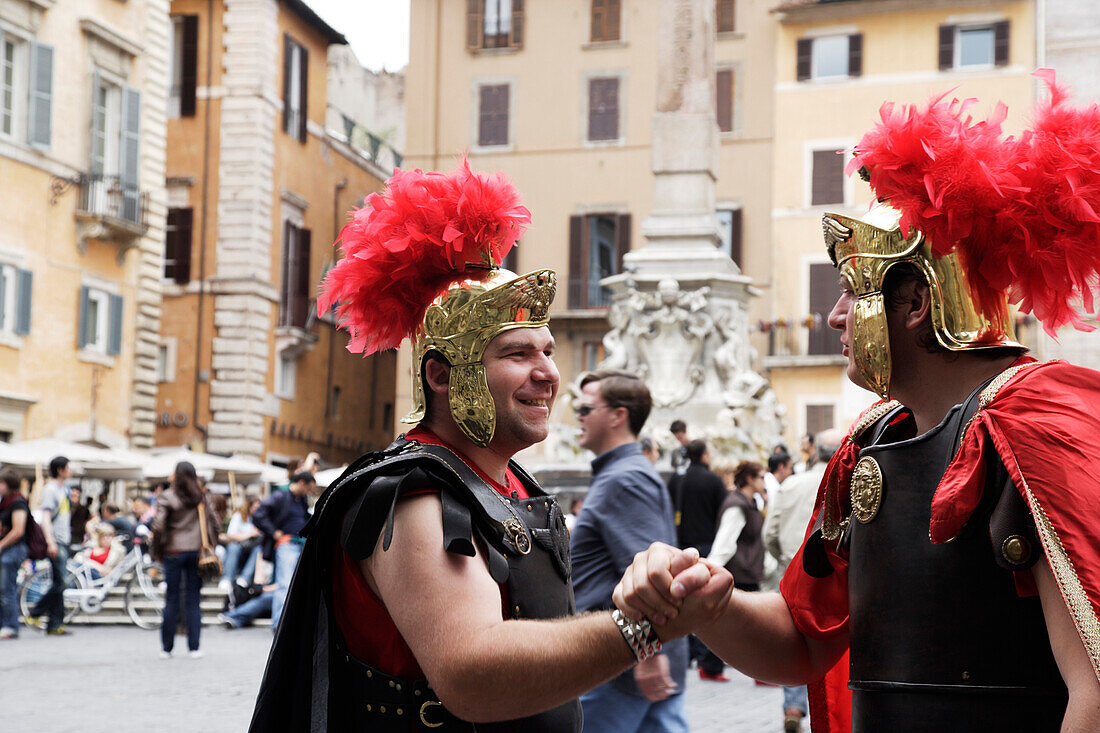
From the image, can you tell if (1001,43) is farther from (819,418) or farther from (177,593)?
(177,593)

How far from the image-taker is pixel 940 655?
3.04m

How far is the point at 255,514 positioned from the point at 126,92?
15748mm

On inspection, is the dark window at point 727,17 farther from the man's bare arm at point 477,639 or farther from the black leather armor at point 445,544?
the man's bare arm at point 477,639

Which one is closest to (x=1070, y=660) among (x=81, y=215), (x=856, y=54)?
(x=81, y=215)

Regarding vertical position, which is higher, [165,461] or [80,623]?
[165,461]

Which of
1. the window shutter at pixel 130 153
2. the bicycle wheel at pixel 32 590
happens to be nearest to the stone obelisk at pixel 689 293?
the bicycle wheel at pixel 32 590

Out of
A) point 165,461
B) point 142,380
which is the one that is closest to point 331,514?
point 165,461

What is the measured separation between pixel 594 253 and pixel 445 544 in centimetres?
3343

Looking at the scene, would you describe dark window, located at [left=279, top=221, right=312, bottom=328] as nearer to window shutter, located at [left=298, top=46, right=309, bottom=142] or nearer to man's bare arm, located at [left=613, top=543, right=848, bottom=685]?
window shutter, located at [left=298, top=46, right=309, bottom=142]

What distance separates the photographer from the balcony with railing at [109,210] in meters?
27.1

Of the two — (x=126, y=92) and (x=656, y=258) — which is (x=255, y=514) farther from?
(x=126, y=92)

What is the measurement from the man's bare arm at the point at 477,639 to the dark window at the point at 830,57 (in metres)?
33.0

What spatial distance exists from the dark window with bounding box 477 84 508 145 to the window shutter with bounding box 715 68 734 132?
207 inches

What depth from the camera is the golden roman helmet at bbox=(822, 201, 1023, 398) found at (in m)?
3.17
